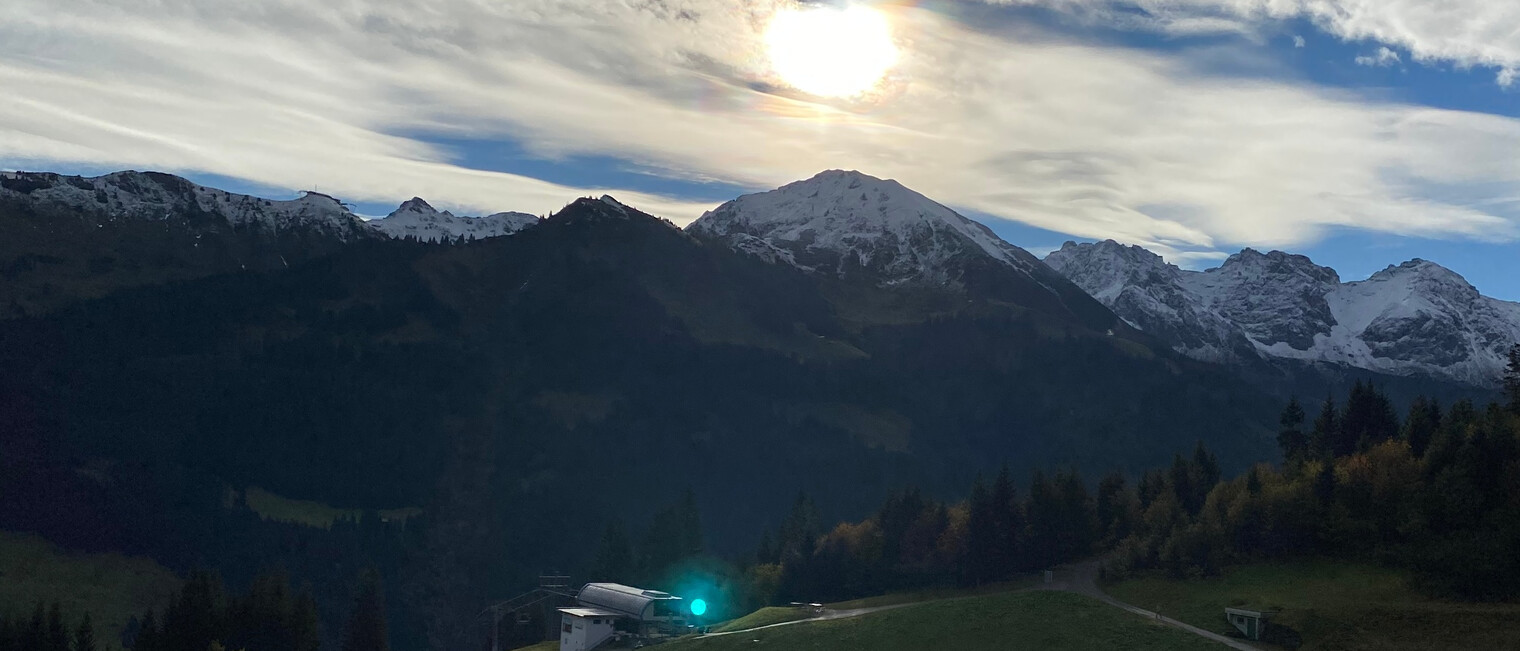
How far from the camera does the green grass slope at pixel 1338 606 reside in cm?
7812

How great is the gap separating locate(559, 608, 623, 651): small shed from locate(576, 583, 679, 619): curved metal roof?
3.91ft

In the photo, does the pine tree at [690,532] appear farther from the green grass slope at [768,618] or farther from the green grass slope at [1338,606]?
the green grass slope at [1338,606]

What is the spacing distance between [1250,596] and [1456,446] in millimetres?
23390

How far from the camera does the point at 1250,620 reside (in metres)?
87.2

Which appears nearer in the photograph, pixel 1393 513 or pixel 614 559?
pixel 1393 513

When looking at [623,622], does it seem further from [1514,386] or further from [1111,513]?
[1514,386]

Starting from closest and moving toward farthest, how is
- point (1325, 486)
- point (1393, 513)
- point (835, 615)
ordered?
point (1393, 513)
point (1325, 486)
point (835, 615)

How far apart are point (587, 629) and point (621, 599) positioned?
18.5 ft

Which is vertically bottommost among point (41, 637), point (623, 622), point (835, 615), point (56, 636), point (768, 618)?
point (56, 636)

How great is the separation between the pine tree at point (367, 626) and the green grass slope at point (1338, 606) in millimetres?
69110

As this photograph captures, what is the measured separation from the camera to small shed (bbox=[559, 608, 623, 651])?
4508 inches

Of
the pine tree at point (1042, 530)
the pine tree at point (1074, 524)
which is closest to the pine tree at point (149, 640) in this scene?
the pine tree at point (1042, 530)

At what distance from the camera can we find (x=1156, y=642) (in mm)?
84688

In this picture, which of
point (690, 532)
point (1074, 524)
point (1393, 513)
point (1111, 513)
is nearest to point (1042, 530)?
point (1074, 524)
